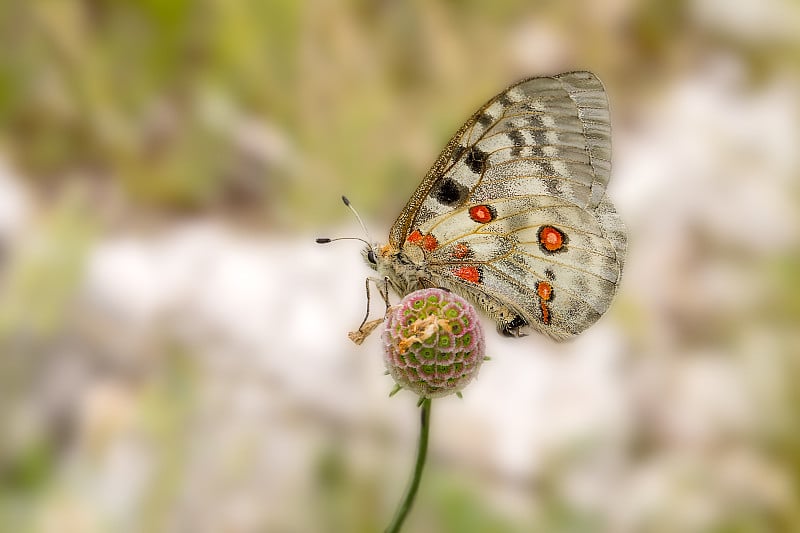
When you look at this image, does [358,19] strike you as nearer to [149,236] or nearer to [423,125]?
[423,125]

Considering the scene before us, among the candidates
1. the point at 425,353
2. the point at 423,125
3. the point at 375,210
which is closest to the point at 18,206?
the point at 375,210

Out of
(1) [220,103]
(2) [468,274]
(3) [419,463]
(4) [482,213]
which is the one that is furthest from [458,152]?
(1) [220,103]

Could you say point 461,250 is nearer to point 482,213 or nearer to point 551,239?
point 482,213

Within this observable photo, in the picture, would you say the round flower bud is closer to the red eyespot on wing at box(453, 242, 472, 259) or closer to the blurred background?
the red eyespot on wing at box(453, 242, 472, 259)

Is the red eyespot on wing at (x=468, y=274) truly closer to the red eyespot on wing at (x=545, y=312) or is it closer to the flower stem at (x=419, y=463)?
the red eyespot on wing at (x=545, y=312)

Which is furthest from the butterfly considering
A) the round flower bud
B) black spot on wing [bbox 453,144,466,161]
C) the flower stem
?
the flower stem
